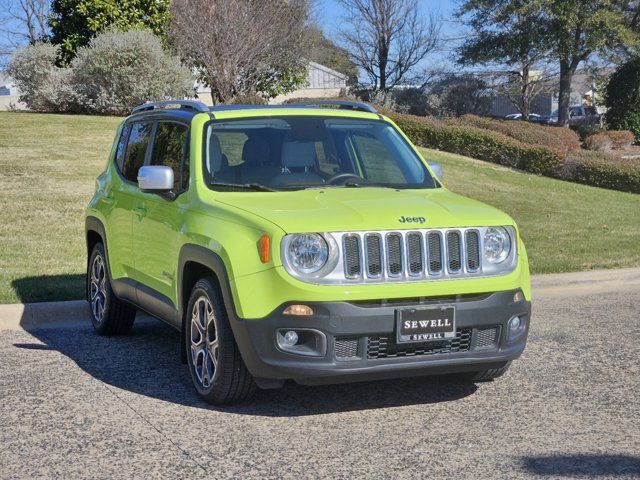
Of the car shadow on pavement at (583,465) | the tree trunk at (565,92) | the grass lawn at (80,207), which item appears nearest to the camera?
the car shadow on pavement at (583,465)

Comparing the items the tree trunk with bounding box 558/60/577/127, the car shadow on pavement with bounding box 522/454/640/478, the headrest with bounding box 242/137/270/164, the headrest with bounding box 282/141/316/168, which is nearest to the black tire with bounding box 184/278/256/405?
the headrest with bounding box 242/137/270/164

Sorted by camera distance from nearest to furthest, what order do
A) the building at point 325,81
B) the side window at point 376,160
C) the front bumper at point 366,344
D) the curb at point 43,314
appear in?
the front bumper at point 366,344 → the side window at point 376,160 → the curb at point 43,314 → the building at point 325,81

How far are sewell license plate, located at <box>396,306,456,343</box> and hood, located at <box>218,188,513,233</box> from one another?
49 centimetres

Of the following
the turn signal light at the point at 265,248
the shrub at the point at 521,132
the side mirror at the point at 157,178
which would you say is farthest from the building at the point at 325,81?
the turn signal light at the point at 265,248

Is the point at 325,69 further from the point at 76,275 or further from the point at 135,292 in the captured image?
the point at 135,292

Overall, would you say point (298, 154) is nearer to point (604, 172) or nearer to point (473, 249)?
point (473, 249)

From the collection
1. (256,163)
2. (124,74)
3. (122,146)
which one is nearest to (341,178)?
(256,163)

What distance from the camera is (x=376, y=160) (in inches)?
282

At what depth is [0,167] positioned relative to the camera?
1756cm

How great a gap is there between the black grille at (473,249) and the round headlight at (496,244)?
0.08m

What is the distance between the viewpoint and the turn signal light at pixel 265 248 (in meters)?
5.50

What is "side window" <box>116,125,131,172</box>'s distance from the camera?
821cm

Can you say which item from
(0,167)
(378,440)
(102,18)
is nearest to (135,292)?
(378,440)

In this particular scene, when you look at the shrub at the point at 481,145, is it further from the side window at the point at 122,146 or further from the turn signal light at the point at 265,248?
the turn signal light at the point at 265,248
